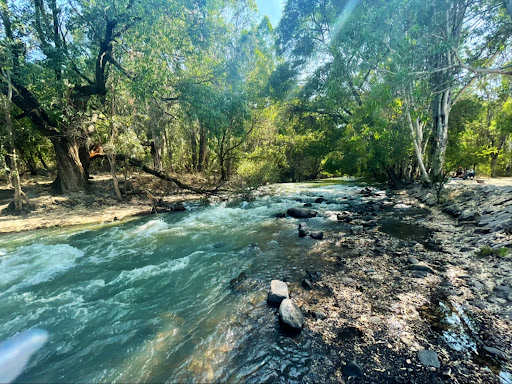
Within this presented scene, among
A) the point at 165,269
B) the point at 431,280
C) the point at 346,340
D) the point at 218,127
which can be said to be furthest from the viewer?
the point at 218,127

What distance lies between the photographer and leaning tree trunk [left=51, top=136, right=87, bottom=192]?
14.0 m

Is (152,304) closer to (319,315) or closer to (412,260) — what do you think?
(319,315)

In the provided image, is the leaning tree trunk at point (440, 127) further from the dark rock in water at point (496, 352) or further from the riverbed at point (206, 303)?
the dark rock in water at point (496, 352)

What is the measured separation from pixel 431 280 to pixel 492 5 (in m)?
11.6

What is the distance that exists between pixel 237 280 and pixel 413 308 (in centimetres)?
337

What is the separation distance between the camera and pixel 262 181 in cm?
2220

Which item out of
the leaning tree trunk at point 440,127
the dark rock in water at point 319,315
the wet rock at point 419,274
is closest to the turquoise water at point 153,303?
the dark rock in water at point 319,315

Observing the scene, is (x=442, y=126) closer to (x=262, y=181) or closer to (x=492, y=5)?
(x=492, y=5)

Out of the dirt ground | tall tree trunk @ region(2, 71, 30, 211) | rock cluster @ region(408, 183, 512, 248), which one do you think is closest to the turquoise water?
the dirt ground

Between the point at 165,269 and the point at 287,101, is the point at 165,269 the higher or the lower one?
the lower one

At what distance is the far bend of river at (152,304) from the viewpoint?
9.73 ft

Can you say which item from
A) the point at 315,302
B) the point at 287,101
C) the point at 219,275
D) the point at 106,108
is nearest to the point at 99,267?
the point at 219,275

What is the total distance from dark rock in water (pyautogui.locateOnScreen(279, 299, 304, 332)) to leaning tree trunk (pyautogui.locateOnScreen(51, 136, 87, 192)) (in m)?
16.2

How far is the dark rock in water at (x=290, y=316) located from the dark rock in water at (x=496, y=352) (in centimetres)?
232
